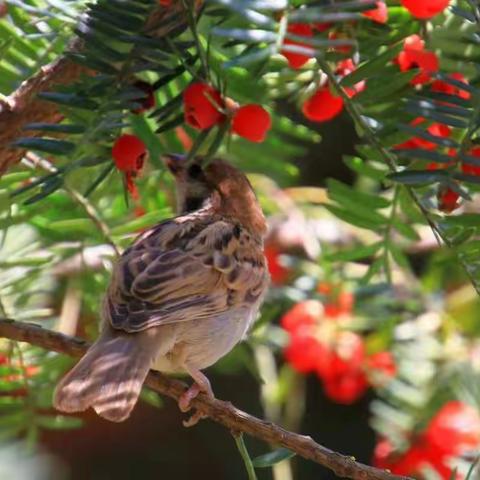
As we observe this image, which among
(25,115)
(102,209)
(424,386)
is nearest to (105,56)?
(25,115)

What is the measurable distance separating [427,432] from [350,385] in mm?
340

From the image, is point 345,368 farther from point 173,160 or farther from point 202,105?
point 202,105

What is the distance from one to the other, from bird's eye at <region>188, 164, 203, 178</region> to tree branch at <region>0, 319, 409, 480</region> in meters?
0.73

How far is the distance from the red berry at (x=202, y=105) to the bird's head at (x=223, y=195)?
1094 mm

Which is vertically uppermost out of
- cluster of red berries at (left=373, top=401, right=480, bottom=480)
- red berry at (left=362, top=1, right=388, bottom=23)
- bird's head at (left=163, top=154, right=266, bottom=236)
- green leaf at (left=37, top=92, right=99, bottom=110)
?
green leaf at (left=37, top=92, right=99, bottom=110)

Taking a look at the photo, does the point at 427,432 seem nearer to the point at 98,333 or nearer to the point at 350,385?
the point at 350,385

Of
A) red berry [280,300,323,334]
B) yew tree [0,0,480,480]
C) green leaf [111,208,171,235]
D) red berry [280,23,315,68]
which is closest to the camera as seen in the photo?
red berry [280,23,315,68]

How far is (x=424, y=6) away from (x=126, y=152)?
415 mm

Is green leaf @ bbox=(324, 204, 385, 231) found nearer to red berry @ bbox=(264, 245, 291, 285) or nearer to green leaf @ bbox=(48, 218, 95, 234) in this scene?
green leaf @ bbox=(48, 218, 95, 234)

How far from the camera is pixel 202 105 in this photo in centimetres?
149

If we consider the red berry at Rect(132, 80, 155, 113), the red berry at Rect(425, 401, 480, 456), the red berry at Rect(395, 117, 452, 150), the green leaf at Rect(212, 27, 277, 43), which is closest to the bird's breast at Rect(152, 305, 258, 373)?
the red berry at Rect(425, 401, 480, 456)

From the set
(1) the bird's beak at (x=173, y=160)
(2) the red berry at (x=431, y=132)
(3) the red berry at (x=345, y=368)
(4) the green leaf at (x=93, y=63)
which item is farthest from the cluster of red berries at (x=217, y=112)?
(3) the red berry at (x=345, y=368)

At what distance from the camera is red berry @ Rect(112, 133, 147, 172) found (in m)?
1.55

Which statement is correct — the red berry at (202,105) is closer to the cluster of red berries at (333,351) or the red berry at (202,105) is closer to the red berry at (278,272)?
the cluster of red berries at (333,351)
